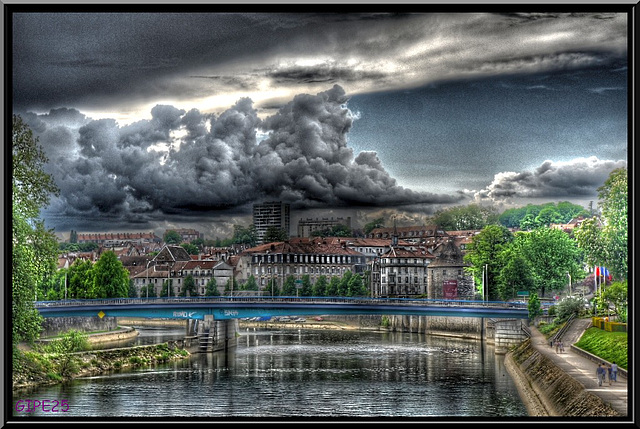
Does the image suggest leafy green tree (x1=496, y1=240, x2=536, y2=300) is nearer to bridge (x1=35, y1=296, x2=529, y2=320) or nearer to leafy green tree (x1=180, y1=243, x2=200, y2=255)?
bridge (x1=35, y1=296, x2=529, y2=320)

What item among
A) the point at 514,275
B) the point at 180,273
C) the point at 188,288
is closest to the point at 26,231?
the point at 514,275

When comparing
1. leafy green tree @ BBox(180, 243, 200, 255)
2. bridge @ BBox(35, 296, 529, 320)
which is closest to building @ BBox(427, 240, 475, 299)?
bridge @ BBox(35, 296, 529, 320)

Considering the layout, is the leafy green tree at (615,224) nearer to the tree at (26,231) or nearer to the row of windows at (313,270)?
the tree at (26,231)

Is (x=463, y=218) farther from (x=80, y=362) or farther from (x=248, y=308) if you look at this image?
(x=80, y=362)
